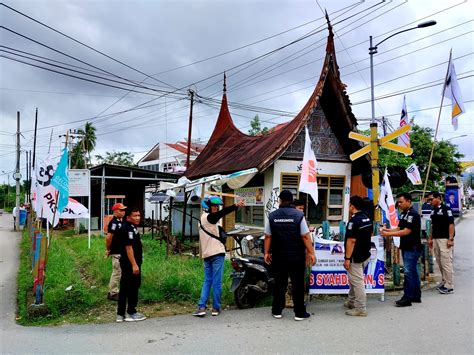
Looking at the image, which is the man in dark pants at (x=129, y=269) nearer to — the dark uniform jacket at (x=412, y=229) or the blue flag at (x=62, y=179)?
the blue flag at (x=62, y=179)

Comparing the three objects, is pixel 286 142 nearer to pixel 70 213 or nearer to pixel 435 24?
pixel 435 24

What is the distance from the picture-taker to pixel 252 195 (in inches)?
492

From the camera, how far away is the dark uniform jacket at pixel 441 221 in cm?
753

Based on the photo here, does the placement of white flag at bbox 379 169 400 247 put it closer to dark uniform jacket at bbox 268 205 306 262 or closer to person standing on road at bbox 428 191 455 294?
person standing on road at bbox 428 191 455 294

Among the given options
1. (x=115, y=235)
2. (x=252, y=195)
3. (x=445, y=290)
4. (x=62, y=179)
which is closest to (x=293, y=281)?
(x=115, y=235)

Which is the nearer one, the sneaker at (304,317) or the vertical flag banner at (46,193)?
the sneaker at (304,317)

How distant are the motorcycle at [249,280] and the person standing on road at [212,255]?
1.59 ft

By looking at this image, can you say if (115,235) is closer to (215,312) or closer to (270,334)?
(215,312)

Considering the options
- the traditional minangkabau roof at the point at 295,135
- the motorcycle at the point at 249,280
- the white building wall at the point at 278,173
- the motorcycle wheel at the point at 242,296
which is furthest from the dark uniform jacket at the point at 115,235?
the white building wall at the point at 278,173

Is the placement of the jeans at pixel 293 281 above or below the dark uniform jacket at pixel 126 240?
below

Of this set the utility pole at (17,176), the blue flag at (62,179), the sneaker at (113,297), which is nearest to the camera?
the sneaker at (113,297)

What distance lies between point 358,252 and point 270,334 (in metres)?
1.78

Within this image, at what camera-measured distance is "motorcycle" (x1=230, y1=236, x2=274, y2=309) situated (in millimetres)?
6438

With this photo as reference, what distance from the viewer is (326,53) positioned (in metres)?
11.2
